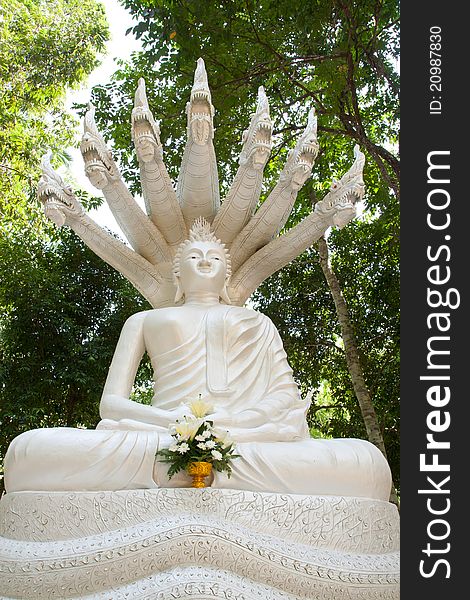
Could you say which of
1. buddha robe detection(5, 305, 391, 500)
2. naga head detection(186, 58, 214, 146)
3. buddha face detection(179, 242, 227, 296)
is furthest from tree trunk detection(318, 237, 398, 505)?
naga head detection(186, 58, 214, 146)

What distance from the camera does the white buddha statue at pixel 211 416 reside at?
16.7 feet

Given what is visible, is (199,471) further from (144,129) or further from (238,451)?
(144,129)

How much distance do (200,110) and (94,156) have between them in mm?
939

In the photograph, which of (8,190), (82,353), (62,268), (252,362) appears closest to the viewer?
(252,362)

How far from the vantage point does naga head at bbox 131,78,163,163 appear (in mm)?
6477

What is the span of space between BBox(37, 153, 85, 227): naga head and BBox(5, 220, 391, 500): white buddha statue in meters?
0.97

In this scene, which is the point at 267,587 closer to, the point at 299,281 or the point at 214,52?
the point at 214,52

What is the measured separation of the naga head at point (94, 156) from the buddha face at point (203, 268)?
894 mm

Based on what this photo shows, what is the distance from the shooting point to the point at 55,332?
38.7ft

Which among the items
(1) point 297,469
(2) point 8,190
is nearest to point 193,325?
(1) point 297,469

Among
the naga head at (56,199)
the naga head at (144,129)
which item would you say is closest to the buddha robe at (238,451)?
the naga head at (56,199)

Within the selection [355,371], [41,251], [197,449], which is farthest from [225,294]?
[41,251]

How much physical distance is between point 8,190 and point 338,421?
645 cm

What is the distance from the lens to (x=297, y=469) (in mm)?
5152
